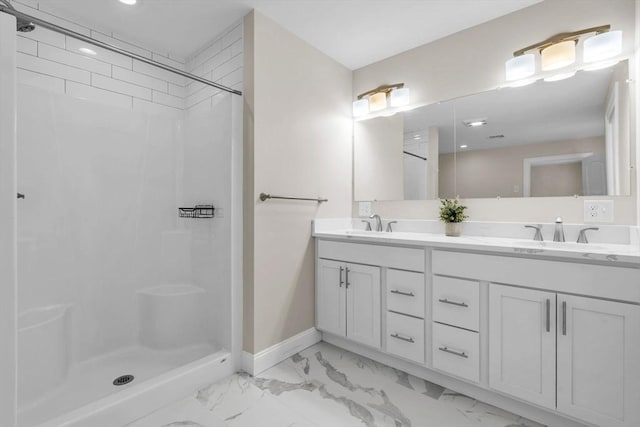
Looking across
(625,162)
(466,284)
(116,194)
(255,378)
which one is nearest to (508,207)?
(625,162)

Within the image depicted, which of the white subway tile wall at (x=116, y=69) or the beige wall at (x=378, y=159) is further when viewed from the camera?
the beige wall at (x=378, y=159)

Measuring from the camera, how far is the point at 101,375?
1.91 meters

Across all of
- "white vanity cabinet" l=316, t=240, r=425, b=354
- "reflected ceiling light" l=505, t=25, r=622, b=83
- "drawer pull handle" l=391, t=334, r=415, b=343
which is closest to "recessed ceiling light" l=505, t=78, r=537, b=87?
"reflected ceiling light" l=505, t=25, r=622, b=83

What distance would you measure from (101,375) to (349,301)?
64.4 inches

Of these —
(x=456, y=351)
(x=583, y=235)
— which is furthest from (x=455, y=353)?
(x=583, y=235)

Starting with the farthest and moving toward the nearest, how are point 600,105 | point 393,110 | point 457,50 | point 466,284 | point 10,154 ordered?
point 393,110, point 457,50, point 600,105, point 466,284, point 10,154

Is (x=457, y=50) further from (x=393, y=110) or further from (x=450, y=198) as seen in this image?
(x=450, y=198)

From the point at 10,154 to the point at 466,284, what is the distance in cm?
204

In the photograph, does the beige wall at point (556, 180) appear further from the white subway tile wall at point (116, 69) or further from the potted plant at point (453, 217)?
the white subway tile wall at point (116, 69)

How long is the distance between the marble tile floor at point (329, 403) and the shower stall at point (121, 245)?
14cm

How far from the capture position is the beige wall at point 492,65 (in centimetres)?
167

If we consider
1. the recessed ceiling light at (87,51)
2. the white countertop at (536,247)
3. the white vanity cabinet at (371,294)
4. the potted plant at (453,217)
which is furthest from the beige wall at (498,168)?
the recessed ceiling light at (87,51)

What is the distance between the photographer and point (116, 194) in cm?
221

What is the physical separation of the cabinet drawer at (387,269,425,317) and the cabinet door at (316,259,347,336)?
1.20 feet
